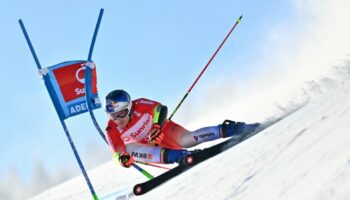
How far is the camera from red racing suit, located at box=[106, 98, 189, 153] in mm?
9820

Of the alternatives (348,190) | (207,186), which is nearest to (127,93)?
(207,186)

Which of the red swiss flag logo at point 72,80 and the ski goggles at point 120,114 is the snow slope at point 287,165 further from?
the red swiss flag logo at point 72,80

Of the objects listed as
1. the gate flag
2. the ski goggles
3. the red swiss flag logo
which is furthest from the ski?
the red swiss flag logo

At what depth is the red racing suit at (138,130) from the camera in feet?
32.2

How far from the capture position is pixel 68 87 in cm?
1153

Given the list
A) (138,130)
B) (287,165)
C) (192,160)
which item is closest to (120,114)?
(138,130)

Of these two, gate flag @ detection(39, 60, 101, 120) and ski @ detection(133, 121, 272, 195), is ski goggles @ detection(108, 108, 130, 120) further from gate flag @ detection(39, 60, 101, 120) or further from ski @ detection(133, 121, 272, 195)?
gate flag @ detection(39, 60, 101, 120)

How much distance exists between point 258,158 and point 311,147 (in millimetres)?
1220

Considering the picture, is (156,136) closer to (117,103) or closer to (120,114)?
(120,114)

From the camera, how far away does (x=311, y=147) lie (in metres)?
5.76

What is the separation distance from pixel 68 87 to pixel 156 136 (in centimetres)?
252

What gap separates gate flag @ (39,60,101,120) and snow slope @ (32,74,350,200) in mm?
2583

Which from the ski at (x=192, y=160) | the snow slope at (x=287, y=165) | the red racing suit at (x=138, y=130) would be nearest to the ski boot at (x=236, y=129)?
the ski at (x=192, y=160)

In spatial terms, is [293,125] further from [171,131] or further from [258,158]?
[171,131]
